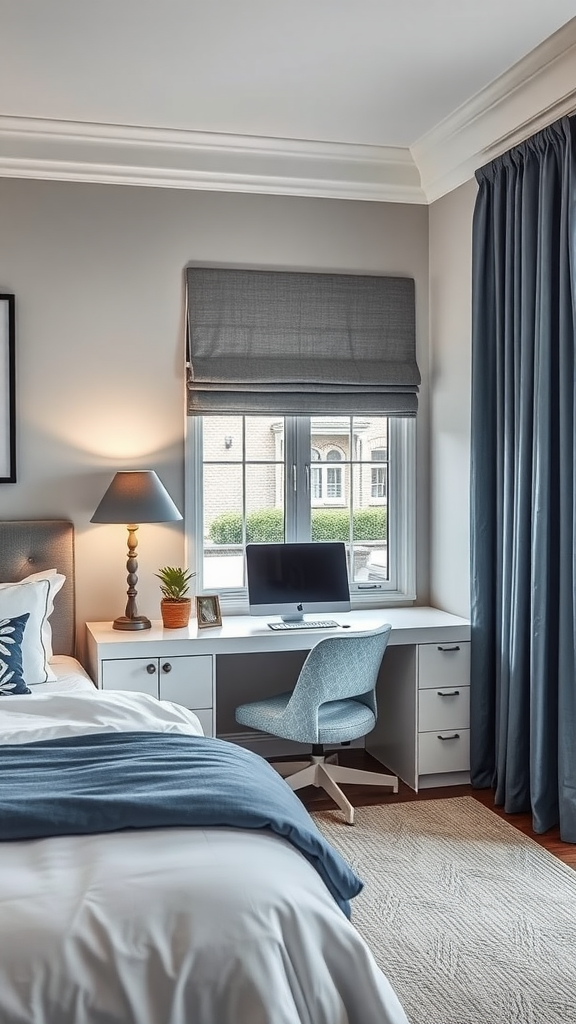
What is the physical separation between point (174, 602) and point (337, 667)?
79cm

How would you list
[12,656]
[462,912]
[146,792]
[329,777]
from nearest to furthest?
[146,792]
[462,912]
[12,656]
[329,777]

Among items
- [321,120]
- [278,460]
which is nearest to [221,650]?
[278,460]

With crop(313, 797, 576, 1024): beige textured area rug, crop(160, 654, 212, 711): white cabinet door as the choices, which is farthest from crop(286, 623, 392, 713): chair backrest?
crop(313, 797, 576, 1024): beige textured area rug

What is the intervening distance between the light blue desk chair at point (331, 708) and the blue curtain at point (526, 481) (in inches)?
20.4

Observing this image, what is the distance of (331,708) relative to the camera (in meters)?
3.77

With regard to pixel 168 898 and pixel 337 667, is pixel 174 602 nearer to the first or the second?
→ pixel 337 667

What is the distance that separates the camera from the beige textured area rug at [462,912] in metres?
2.44

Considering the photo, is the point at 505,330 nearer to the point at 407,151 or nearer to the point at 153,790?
the point at 407,151

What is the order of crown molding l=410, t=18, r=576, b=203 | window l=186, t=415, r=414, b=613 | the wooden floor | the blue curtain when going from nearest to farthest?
crown molding l=410, t=18, r=576, b=203 → the blue curtain → the wooden floor → window l=186, t=415, r=414, b=613

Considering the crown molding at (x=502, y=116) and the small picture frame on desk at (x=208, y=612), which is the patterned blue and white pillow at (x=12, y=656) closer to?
the small picture frame on desk at (x=208, y=612)

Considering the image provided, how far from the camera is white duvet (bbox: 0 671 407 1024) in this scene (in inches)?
60.7

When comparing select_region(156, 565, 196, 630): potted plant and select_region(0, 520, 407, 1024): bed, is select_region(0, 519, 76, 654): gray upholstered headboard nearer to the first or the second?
select_region(156, 565, 196, 630): potted plant

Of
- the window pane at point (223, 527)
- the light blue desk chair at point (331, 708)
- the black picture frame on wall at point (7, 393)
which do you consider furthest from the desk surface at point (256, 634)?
the black picture frame on wall at point (7, 393)

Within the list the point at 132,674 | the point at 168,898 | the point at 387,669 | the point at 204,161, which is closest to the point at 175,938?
the point at 168,898
